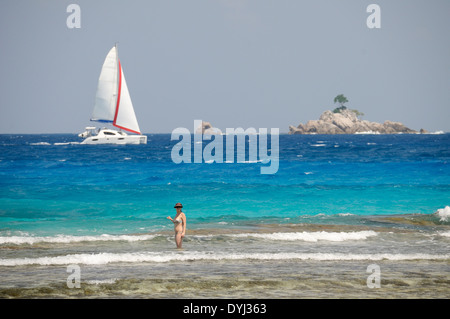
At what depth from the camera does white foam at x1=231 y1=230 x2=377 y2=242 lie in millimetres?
16047

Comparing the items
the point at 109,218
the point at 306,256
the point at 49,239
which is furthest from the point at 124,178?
the point at 306,256

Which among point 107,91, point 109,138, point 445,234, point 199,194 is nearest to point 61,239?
point 445,234

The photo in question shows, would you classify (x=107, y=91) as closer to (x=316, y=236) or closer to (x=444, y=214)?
(x=444, y=214)

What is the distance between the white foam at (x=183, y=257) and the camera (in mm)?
12047

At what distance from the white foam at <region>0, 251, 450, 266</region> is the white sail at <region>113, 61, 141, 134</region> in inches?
2827

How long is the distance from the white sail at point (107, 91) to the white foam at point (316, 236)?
6960cm

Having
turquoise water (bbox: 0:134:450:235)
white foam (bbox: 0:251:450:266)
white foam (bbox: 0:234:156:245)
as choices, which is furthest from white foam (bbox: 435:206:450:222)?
white foam (bbox: 0:234:156:245)

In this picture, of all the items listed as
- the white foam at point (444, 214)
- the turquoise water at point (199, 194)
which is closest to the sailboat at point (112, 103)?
the turquoise water at point (199, 194)

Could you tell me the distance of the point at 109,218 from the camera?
22.5 meters

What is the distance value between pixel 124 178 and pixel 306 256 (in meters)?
28.3

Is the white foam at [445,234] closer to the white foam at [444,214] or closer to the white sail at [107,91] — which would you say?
the white foam at [444,214]

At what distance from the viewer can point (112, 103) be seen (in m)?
82.8

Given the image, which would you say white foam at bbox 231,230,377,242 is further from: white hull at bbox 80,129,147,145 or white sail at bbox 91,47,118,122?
white hull at bbox 80,129,147,145

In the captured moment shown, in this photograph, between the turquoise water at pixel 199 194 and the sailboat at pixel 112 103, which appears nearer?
the turquoise water at pixel 199 194
